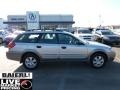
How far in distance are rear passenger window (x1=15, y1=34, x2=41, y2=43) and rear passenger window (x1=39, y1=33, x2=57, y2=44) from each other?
0.22 meters

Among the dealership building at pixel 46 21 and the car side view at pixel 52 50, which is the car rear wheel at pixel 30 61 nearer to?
the car side view at pixel 52 50

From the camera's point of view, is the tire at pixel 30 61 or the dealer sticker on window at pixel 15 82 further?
the tire at pixel 30 61

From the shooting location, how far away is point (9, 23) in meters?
76.5

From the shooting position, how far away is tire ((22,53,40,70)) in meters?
10.7

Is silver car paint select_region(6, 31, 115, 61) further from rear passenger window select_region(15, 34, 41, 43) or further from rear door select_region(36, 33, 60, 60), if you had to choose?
rear passenger window select_region(15, 34, 41, 43)

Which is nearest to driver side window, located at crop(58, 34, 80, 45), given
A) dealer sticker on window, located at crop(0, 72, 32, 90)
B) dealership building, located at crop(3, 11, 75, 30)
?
dealer sticker on window, located at crop(0, 72, 32, 90)

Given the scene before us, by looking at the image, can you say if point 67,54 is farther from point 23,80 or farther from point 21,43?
point 23,80

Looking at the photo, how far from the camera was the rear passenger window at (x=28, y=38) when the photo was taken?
10773 millimetres

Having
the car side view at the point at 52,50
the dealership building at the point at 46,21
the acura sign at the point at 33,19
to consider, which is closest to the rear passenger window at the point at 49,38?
the car side view at the point at 52,50

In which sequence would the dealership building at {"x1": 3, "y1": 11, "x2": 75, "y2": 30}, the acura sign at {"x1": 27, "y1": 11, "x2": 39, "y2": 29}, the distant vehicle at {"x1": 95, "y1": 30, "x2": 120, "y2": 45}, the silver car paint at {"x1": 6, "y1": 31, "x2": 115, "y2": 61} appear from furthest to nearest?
the dealership building at {"x1": 3, "y1": 11, "x2": 75, "y2": 30} → the acura sign at {"x1": 27, "y1": 11, "x2": 39, "y2": 29} → the distant vehicle at {"x1": 95, "y1": 30, "x2": 120, "y2": 45} → the silver car paint at {"x1": 6, "y1": 31, "x2": 115, "y2": 61}

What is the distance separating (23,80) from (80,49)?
5285mm

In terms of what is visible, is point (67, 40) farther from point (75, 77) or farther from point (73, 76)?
point (75, 77)

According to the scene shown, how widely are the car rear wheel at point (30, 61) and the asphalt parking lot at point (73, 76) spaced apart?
25cm

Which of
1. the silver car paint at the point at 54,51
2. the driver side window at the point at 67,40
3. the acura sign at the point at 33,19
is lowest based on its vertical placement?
the silver car paint at the point at 54,51
